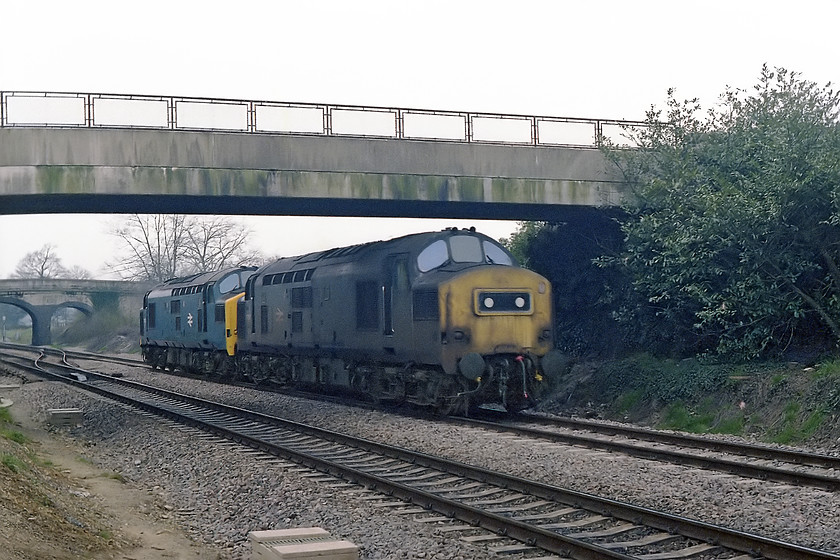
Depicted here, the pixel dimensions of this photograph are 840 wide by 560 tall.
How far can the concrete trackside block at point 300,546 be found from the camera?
7082 millimetres

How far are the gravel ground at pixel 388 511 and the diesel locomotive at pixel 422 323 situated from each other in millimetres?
1263

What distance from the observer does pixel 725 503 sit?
9648 mm

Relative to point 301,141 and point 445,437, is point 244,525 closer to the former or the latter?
point 445,437

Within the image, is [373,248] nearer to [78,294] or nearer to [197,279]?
[197,279]

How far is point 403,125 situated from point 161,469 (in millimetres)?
11351

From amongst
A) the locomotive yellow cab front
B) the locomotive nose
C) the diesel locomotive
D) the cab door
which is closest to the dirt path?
the cab door

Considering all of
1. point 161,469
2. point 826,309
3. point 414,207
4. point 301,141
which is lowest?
point 161,469

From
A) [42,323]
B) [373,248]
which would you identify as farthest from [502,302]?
[42,323]

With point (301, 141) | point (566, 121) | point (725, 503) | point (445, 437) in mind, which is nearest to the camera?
point (725, 503)

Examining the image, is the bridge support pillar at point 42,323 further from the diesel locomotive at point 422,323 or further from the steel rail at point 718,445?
the steel rail at point 718,445

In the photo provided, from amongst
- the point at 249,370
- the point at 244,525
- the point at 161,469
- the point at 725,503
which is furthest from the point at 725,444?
the point at 249,370

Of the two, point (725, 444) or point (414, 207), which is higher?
point (414, 207)

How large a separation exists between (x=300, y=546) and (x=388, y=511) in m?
2.68

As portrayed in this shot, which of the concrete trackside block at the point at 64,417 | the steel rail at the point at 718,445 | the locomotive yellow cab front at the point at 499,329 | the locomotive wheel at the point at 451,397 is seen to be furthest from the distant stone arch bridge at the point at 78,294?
the steel rail at the point at 718,445
